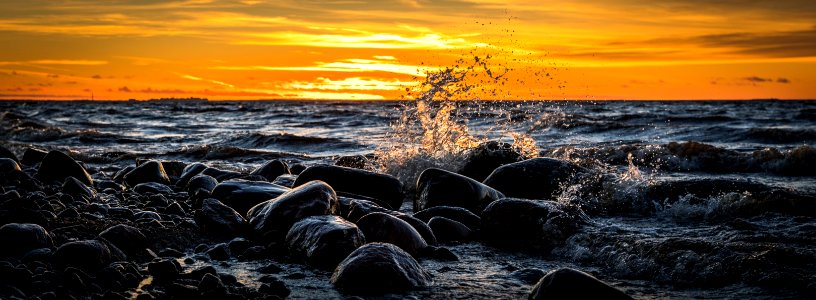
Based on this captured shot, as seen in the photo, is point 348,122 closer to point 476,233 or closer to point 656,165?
point 656,165

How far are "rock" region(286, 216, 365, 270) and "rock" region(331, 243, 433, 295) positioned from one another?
312 millimetres

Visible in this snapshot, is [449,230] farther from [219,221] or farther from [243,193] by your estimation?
[243,193]

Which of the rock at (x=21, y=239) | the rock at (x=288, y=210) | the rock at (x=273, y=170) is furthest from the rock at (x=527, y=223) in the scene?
the rock at (x=273, y=170)

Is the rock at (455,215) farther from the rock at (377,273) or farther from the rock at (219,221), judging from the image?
the rock at (377,273)

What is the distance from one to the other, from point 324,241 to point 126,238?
1.29 m

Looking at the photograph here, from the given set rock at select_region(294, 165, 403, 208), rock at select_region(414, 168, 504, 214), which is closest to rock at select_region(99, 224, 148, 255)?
rock at select_region(294, 165, 403, 208)

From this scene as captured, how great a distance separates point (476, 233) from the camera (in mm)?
5352

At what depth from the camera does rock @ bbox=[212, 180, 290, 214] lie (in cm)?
592

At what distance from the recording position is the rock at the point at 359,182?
6699 mm

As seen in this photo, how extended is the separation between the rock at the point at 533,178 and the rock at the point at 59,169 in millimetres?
4717

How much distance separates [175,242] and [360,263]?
5.63ft

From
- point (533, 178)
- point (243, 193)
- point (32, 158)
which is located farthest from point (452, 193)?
point (32, 158)

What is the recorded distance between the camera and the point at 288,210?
4996mm

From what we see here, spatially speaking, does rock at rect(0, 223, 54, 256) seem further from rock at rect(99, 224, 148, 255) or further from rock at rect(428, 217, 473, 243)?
rock at rect(428, 217, 473, 243)
